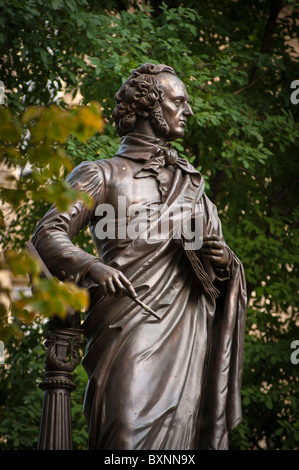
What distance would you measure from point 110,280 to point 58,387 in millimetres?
633

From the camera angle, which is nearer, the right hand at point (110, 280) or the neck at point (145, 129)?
the right hand at point (110, 280)

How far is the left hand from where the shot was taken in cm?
536

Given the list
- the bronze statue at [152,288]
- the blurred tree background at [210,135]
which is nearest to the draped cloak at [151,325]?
the bronze statue at [152,288]

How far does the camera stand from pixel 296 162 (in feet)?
39.1

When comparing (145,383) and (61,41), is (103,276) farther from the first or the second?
(61,41)

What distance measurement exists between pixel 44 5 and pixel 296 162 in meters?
3.62

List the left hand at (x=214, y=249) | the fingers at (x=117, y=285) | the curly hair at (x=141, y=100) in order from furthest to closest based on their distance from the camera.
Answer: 1. the curly hair at (x=141, y=100)
2. the left hand at (x=214, y=249)
3. the fingers at (x=117, y=285)

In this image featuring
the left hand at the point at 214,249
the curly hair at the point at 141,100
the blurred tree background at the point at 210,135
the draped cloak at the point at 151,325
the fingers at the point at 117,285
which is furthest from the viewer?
the blurred tree background at the point at 210,135

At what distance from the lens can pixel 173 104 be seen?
5781 mm

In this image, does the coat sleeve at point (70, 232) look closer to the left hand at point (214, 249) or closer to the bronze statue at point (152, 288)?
the bronze statue at point (152, 288)

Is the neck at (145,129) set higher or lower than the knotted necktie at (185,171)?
higher

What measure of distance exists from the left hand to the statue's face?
0.76 meters

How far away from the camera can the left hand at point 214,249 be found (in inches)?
211

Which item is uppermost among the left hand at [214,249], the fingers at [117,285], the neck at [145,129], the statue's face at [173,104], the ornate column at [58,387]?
the statue's face at [173,104]
